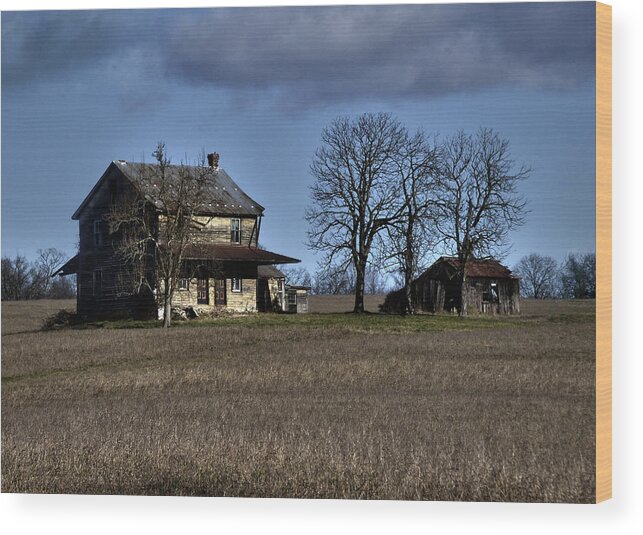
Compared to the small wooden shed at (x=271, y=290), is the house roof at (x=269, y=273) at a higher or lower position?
higher

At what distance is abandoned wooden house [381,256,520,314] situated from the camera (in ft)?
37.1

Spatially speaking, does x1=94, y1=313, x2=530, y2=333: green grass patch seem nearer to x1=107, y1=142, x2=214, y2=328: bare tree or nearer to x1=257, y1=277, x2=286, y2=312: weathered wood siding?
x1=257, y1=277, x2=286, y2=312: weathered wood siding

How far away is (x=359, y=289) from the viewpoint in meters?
11.9

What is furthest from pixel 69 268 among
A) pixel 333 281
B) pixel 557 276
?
pixel 557 276

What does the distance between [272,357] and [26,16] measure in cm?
495

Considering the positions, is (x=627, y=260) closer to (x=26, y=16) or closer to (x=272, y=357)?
(x=272, y=357)

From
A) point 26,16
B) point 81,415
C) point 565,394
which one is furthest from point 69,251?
point 565,394

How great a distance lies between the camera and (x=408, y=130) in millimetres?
11023

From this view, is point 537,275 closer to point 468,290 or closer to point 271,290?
point 468,290

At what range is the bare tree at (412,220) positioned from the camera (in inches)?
445

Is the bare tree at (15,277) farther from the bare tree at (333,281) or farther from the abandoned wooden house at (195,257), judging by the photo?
the bare tree at (333,281)

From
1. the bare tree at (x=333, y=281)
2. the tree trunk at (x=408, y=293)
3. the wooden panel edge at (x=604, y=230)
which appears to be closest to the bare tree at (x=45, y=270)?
the bare tree at (x=333, y=281)

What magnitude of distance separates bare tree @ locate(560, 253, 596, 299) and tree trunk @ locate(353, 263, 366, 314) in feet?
7.82

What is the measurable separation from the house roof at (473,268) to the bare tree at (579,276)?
820 mm
